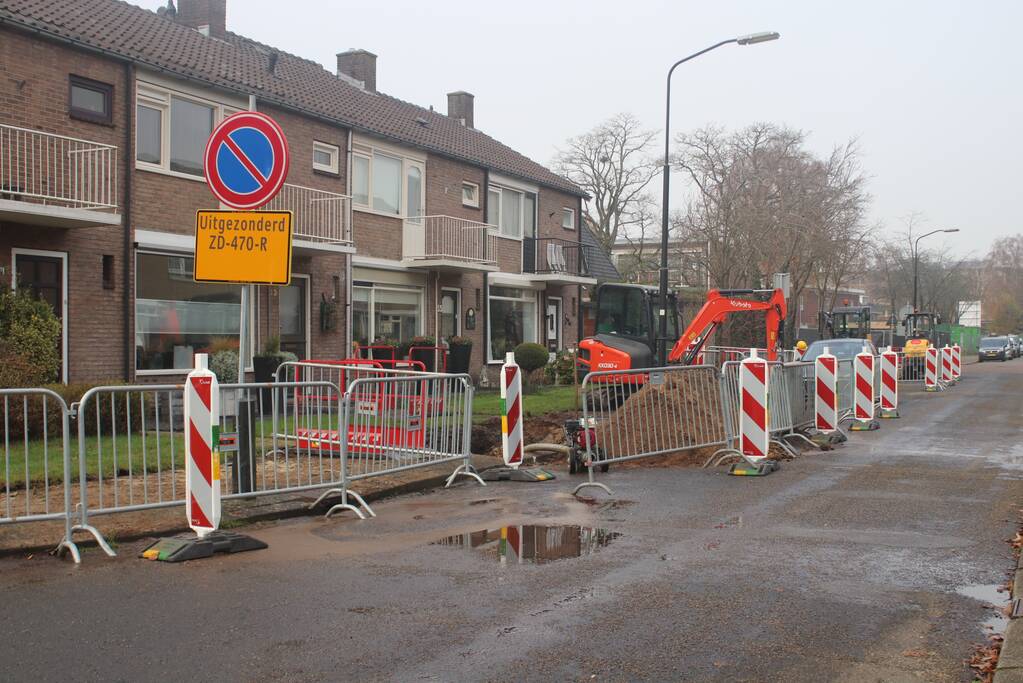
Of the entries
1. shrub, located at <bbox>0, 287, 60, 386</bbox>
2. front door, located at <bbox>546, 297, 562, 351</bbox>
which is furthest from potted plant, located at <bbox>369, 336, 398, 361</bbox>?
front door, located at <bbox>546, 297, 562, 351</bbox>

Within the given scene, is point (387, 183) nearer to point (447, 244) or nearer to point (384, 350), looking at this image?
point (447, 244)

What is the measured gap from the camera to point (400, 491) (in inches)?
381

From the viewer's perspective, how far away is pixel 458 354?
23.4 metres

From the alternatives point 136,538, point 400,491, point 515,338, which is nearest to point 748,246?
point 515,338

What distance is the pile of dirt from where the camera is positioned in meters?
11.6

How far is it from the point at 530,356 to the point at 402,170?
6.28 m

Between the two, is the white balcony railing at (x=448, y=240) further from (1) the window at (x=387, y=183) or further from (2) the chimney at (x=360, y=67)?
(2) the chimney at (x=360, y=67)

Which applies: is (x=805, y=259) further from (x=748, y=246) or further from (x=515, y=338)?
(x=515, y=338)

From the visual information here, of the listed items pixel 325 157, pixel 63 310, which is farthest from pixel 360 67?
pixel 63 310

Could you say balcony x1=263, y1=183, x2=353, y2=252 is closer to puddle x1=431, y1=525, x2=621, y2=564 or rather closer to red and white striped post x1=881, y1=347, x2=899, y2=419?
red and white striped post x1=881, y1=347, x2=899, y2=419

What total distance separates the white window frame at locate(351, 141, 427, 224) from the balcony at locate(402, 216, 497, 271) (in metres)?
0.38

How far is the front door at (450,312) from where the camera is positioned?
24703 mm

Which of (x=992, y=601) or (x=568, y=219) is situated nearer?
(x=992, y=601)

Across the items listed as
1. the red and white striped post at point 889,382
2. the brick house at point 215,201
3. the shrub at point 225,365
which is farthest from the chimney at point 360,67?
the red and white striped post at point 889,382
